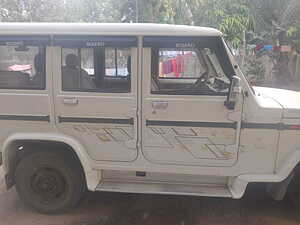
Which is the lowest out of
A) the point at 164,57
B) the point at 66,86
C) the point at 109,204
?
the point at 109,204

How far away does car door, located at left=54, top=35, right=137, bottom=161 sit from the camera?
3.31 metres

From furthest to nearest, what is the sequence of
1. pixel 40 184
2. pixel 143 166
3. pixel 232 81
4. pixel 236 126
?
pixel 40 184, pixel 143 166, pixel 236 126, pixel 232 81

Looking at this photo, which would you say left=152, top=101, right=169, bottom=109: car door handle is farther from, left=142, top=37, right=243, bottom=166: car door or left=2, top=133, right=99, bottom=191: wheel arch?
left=2, top=133, right=99, bottom=191: wheel arch

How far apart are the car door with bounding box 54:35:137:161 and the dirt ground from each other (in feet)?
2.46

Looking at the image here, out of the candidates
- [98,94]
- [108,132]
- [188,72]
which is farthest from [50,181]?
[188,72]

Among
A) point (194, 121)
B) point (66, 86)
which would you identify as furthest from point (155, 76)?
point (66, 86)

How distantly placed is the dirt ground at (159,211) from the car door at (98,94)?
2.46ft

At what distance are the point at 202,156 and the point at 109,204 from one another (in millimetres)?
1417

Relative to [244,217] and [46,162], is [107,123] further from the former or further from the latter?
[244,217]

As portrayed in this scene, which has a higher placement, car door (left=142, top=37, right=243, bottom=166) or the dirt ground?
car door (left=142, top=37, right=243, bottom=166)

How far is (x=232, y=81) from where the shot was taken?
304 centimetres

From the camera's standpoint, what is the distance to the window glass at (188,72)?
3273mm

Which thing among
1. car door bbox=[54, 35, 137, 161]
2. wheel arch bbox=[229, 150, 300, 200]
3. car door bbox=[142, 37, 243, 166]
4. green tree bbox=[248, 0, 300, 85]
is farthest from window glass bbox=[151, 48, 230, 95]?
green tree bbox=[248, 0, 300, 85]

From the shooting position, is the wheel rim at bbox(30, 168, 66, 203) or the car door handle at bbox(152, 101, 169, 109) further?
the wheel rim at bbox(30, 168, 66, 203)
